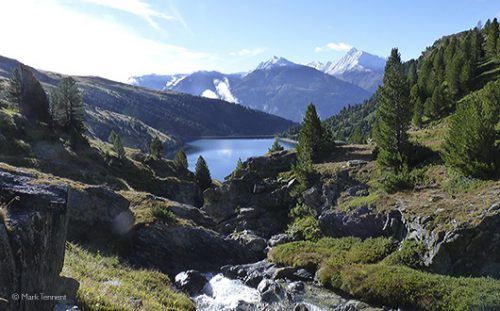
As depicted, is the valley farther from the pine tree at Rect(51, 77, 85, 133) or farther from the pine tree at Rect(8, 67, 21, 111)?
the pine tree at Rect(8, 67, 21, 111)

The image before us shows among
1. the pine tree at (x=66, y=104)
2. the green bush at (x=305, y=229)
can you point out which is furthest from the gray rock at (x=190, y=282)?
the pine tree at (x=66, y=104)

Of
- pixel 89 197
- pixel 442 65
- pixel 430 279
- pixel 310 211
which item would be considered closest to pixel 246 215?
pixel 310 211

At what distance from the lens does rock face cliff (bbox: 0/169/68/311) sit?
34.2 feet

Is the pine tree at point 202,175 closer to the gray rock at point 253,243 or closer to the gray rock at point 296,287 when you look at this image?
the gray rock at point 253,243

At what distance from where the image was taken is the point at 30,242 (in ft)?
37.2

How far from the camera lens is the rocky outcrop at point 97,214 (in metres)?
36.1

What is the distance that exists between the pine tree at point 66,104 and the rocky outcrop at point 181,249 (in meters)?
48.3

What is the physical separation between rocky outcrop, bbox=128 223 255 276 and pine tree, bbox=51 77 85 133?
4826 cm

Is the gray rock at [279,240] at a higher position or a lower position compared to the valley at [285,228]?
lower

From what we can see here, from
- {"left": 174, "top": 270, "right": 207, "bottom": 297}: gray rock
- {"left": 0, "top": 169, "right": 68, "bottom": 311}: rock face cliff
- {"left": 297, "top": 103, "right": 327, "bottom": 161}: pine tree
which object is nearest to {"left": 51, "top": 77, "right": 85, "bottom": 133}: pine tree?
{"left": 297, "top": 103, "right": 327, "bottom": 161}: pine tree

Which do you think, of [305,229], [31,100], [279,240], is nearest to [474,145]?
[305,229]

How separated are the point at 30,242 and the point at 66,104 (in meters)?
74.2

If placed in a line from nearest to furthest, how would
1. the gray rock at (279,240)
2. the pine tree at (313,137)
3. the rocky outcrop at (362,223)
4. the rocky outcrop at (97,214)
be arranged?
the rocky outcrop at (97,214), the rocky outcrop at (362,223), the gray rock at (279,240), the pine tree at (313,137)

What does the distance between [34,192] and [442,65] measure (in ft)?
364
